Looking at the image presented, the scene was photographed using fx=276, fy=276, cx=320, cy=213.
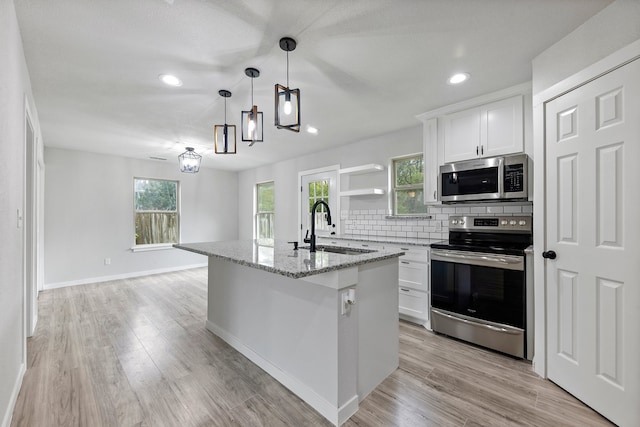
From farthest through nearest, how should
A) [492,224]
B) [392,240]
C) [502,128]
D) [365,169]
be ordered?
[365,169], [392,240], [492,224], [502,128]

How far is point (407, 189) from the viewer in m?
3.86

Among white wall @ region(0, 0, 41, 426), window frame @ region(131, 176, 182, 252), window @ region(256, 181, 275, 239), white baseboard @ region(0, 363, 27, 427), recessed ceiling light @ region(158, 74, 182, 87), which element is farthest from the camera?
window @ region(256, 181, 275, 239)

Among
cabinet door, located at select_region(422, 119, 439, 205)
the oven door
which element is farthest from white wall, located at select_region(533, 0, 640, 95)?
the oven door

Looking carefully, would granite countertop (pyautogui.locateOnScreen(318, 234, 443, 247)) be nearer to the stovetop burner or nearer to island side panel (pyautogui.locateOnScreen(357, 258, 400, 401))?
the stovetop burner

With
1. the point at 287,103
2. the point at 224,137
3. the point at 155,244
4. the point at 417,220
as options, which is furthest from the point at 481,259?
the point at 155,244

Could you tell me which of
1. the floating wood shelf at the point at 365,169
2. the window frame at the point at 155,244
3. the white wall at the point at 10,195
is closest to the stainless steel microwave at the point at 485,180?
the floating wood shelf at the point at 365,169

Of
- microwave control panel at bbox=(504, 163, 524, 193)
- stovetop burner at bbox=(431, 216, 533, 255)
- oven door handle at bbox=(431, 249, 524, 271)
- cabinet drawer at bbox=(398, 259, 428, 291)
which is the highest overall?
microwave control panel at bbox=(504, 163, 524, 193)

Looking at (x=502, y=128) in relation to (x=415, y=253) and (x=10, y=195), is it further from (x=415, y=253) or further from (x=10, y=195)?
(x=10, y=195)

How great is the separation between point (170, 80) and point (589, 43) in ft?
10.4

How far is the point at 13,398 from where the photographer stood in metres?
1.77

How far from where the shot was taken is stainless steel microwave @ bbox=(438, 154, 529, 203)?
256 cm

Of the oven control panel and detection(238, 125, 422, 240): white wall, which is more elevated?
detection(238, 125, 422, 240): white wall

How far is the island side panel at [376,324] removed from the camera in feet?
6.19

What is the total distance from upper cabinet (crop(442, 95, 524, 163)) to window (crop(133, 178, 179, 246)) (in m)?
5.75
